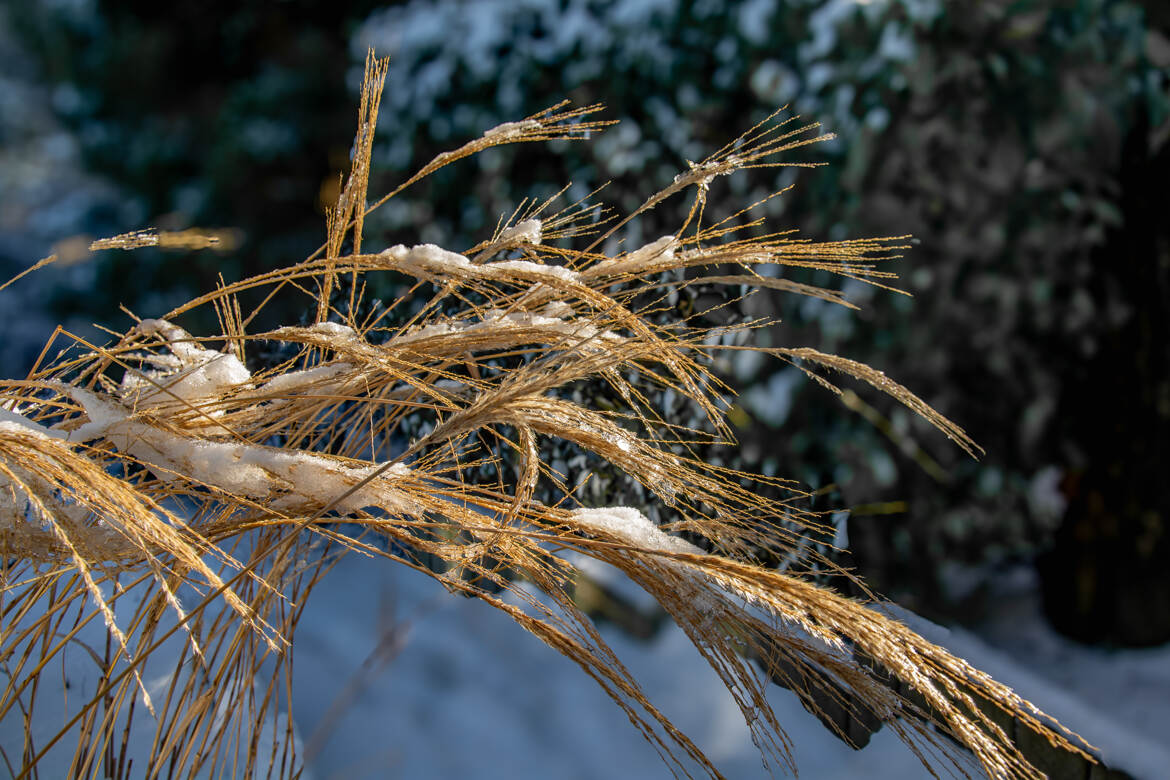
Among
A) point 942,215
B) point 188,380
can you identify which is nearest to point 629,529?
point 188,380

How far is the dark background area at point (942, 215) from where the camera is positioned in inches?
47.7

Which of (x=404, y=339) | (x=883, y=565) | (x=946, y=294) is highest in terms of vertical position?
(x=946, y=294)

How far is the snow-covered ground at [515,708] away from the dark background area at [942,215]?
235 millimetres

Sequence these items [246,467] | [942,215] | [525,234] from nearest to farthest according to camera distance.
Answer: [246,467] < [525,234] < [942,215]

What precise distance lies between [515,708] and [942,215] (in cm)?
93

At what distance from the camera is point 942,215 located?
1231 millimetres

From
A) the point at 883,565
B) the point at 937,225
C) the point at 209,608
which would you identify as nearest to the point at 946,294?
the point at 937,225

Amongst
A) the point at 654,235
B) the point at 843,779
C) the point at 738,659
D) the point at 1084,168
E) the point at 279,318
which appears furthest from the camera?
the point at 279,318

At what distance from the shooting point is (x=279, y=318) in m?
1.81

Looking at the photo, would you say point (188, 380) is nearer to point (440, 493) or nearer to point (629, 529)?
point (440, 493)

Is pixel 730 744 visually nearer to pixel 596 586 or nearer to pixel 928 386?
pixel 596 586

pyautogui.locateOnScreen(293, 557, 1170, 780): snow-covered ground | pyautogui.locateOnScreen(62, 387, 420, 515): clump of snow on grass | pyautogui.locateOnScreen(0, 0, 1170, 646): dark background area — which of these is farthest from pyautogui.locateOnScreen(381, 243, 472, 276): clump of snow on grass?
pyautogui.locateOnScreen(0, 0, 1170, 646): dark background area

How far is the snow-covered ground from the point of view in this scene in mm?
927

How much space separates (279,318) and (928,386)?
1.33 meters
